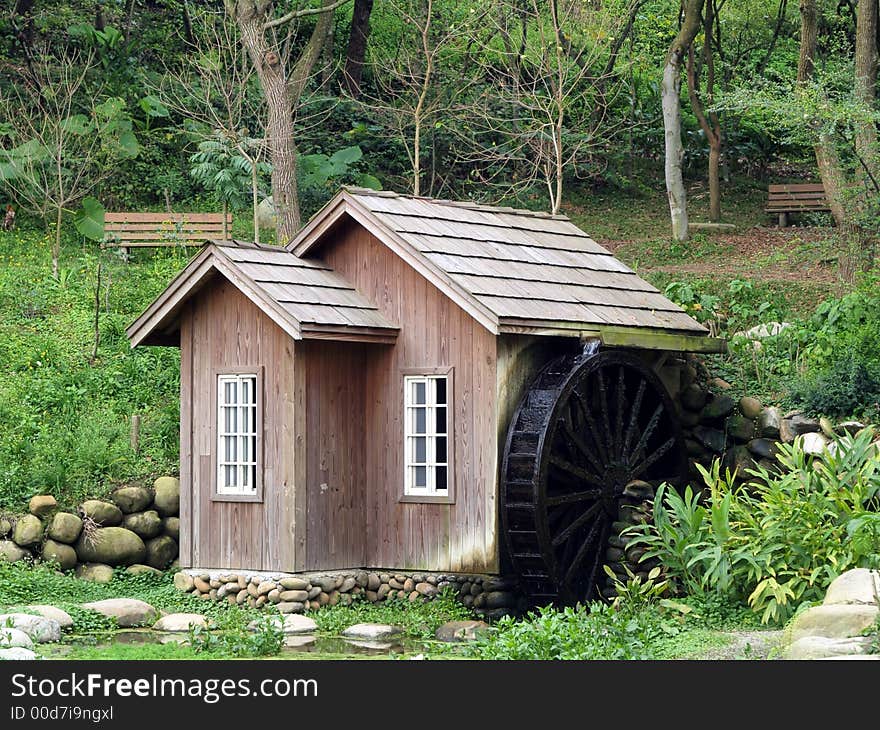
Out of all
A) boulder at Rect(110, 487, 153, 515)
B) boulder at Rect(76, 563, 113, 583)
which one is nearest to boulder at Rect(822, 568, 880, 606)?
boulder at Rect(76, 563, 113, 583)

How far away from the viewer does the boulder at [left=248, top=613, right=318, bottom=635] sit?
40.7 feet

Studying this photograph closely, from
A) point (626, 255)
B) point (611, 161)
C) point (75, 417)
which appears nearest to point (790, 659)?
point (75, 417)

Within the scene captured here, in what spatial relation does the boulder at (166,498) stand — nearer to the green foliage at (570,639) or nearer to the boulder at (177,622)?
the boulder at (177,622)

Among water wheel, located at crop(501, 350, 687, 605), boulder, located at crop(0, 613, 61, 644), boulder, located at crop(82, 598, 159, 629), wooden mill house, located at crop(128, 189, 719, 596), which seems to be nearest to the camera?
boulder, located at crop(0, 613, 61, 644)

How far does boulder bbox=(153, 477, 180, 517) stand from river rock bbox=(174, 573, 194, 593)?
1437 millimetres

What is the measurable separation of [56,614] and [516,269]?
20.0ft

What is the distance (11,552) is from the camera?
14.5 m

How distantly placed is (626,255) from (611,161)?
7.13 m

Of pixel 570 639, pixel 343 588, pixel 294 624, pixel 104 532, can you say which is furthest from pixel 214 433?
pixel 570 639

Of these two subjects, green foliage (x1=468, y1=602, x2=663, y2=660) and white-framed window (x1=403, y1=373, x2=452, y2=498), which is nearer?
green foliage (x1=468, y1=602, x2=663, y2=660)

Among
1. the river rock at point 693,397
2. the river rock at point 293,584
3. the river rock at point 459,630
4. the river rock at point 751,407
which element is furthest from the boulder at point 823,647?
the river rock at point 693,397

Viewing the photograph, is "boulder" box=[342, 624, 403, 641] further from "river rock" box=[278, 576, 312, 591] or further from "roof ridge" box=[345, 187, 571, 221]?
"roof ridge" box=[345, 187, 571, 221]

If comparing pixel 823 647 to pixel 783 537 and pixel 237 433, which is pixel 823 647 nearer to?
pixel 783 537

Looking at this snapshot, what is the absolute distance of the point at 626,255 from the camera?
87.7 feet
